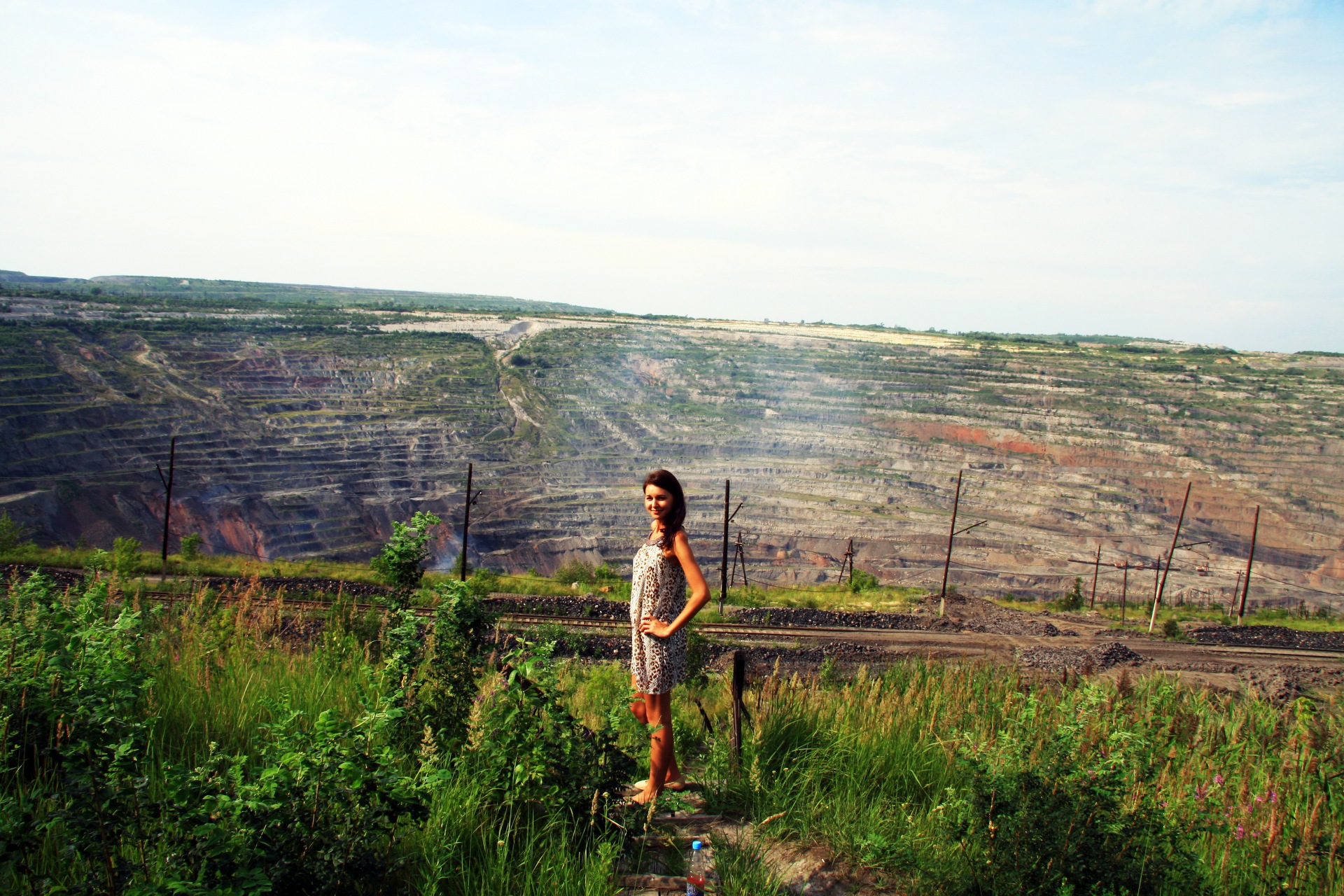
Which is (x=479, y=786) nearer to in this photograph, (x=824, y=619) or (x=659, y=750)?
(x=659, y=750)

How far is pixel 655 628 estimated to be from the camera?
427cm

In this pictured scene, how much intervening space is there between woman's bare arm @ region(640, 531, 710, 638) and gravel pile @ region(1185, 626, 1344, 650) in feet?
81.9

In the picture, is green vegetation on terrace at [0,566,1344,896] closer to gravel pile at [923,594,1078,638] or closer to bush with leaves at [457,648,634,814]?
bush with leaves at [457,648,634,814]

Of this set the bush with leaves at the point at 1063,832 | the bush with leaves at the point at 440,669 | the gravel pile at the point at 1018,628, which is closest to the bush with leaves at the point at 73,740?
the bush with leaves at the point at 440,669

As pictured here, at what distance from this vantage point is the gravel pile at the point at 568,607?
1969 cm

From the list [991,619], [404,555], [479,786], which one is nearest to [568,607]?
[991,619]

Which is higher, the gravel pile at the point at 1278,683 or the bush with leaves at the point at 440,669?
the bush with leaves at the point at 440,669

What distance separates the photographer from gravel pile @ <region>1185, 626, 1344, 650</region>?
23.2m

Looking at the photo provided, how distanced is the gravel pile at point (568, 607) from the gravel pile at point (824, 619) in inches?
131

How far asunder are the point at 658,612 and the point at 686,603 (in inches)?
6.5

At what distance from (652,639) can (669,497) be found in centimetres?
78

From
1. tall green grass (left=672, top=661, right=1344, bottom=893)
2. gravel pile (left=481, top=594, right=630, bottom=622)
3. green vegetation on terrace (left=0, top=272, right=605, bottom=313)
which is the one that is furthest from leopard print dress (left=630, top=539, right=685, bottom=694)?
green vegetation on terrace (left=0, top=272, right=605, bottom=313)

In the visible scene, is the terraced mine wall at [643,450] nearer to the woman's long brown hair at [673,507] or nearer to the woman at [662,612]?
the woman at [662,612]

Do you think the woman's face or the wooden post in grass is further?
the wooden post in grass
